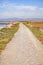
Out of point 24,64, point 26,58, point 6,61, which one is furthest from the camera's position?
point 26,58

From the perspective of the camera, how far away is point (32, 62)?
11.9 metres

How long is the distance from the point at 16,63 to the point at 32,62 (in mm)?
969

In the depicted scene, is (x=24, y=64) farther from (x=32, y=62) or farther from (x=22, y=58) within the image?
(x=22, y=58)

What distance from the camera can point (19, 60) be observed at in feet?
40.9

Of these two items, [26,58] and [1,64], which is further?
[26,58]

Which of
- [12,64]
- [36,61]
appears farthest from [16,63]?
[36,61]

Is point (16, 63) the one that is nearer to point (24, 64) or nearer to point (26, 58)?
point (24, 64)

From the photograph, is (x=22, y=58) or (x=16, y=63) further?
(x=22, y=58)

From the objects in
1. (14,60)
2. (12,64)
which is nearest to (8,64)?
(12,64)

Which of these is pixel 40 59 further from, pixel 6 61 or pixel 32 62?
pixel 6 61

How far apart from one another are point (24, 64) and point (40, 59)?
1.64 meters

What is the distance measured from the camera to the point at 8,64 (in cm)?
1148

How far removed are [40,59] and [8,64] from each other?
7.52ft

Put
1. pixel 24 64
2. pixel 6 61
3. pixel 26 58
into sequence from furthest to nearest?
1. pixel 26 58
2. pixel 6 61
3. pixel 24 64
